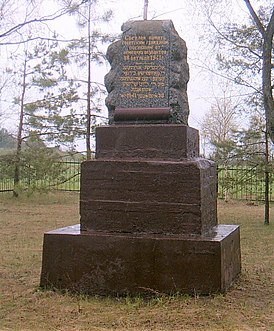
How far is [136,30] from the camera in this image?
613 centimetres

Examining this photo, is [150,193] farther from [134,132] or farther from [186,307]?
[186,307]

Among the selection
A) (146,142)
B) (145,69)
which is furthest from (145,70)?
(146,142)

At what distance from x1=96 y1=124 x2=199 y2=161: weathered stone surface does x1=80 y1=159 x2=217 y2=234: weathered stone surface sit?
0.61 ft

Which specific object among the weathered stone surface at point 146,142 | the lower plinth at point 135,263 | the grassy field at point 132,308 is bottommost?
the grassy field at point 132,308

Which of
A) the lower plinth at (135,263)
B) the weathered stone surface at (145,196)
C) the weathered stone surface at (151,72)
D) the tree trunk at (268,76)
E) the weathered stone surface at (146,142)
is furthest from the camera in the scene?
the tree trunk at (268,76)

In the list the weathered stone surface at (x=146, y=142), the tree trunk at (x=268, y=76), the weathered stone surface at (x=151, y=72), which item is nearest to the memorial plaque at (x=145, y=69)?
the weathered stone surface at (x=151, y=72)

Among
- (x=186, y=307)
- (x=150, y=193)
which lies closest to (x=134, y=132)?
(x=150, y=193)

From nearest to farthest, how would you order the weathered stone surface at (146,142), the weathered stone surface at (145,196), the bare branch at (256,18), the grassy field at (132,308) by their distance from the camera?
the grassy field at (132,308), the weathered stone surface at (145,196), the weathered stone surface at (146,142), the bare branch at (256,18)

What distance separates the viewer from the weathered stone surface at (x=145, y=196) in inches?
211

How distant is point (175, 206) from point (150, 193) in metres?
0.29

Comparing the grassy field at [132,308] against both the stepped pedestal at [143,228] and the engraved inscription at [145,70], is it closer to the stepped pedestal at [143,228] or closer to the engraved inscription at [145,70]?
the stepped pedestal at [143,228]

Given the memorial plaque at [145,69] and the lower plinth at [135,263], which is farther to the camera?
the memorial plaque at [145,69]

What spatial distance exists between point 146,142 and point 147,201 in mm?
659

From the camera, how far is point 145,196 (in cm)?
546
